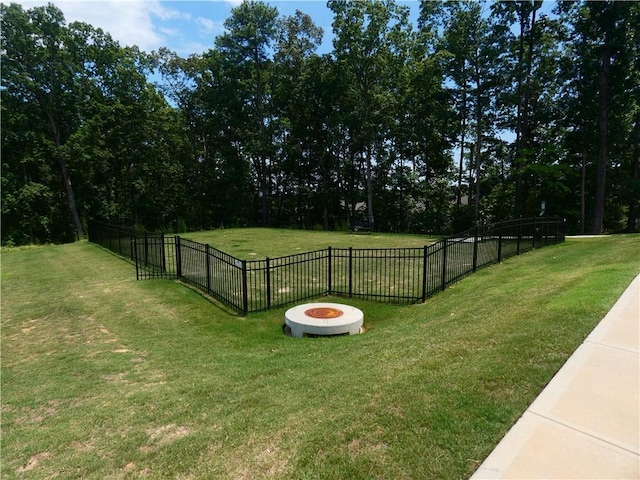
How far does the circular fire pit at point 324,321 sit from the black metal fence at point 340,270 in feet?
3.41

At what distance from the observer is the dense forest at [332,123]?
21.7m

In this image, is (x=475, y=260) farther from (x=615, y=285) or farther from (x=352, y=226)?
(x=352, y=226)

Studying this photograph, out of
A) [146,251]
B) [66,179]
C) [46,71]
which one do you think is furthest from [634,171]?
[46,71]

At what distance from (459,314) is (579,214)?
77.8ft

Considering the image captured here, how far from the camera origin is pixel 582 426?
250 centimetres

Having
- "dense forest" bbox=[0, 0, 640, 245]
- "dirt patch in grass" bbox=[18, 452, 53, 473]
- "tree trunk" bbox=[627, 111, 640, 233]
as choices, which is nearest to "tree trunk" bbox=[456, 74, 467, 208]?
"dense forest" bbox=[0, 0, 640, 245]

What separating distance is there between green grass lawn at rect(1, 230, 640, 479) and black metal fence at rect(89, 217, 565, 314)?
782mm

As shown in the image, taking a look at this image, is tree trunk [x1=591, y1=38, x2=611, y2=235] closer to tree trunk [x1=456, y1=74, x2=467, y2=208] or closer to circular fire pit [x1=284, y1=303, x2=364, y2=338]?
tree trunk [x1=456, y1=74, x2=467, y2=208]

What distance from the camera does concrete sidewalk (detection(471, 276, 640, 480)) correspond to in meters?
2.14

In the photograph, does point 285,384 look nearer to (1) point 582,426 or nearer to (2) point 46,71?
(1) point 582,426

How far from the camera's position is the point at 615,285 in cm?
536

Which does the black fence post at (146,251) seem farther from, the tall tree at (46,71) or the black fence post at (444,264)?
the tall tree at (46,71)

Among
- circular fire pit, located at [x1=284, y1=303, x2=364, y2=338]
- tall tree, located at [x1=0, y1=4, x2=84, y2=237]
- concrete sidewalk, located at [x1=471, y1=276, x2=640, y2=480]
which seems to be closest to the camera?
concrete sidewalk, located at [x1=471, y1=276, x2=640, y2=480]

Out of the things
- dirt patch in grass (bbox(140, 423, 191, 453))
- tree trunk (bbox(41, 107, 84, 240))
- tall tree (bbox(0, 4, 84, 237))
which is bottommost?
dirt patch in grass (bbox(140, 423, 191, 453))
